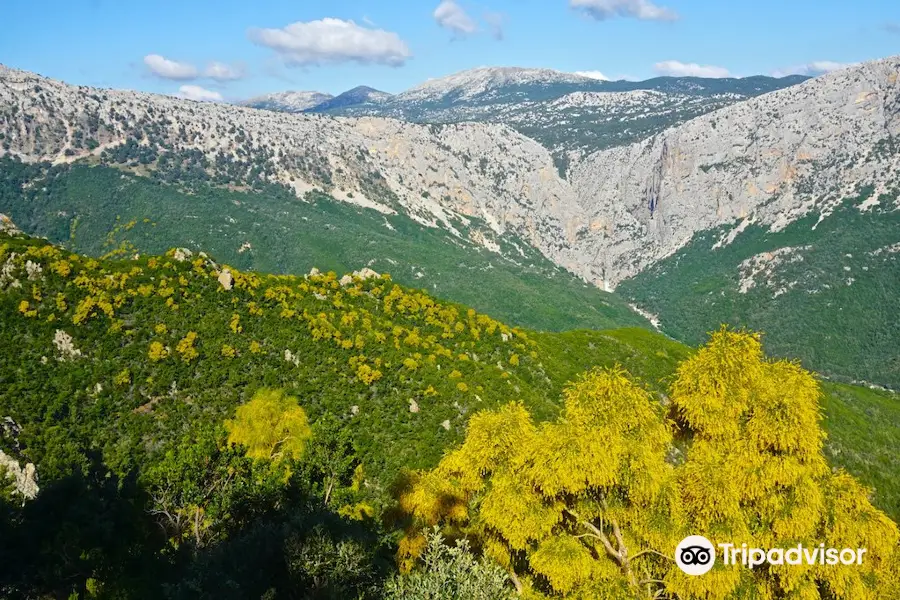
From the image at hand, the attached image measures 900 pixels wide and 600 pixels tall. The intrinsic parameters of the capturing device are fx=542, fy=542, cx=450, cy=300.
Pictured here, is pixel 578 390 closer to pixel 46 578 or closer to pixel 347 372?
pixel 46 578

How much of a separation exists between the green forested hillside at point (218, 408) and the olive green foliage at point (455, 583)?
1.15 metres

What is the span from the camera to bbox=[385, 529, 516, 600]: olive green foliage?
21822 millimetres

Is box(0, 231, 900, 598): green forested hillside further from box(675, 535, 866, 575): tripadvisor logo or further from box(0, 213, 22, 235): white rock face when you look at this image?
box(675, 535, 866, 575): tripadvisor logo

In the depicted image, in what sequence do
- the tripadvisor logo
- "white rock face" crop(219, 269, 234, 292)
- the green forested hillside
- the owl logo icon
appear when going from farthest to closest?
1. "white rock face" crop(219, 269, 234, 292)
2. the tripadvisor logo
3. the owl logo icon
4. the green forested hillside

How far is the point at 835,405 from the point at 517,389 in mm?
109827

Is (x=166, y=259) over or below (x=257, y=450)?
over

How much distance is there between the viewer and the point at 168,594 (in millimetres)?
17703

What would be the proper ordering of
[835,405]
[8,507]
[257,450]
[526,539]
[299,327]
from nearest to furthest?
[8,507] → [526,539] → [257,450] → [299,327] → [835,405]

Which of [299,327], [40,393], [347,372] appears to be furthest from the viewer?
[299,327]

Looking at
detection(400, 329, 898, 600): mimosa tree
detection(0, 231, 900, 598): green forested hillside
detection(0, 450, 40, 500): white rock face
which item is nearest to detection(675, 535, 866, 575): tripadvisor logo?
detection(400, 329, 898, 600): mimosa tree

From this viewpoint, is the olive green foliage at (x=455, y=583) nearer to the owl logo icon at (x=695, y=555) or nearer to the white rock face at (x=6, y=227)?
the owl logo icon at (x=695, y=555)

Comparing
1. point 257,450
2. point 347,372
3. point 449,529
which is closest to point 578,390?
point 449,529

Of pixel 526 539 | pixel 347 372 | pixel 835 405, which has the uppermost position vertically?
pixel 526 539

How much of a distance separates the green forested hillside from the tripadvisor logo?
10.4 metres
